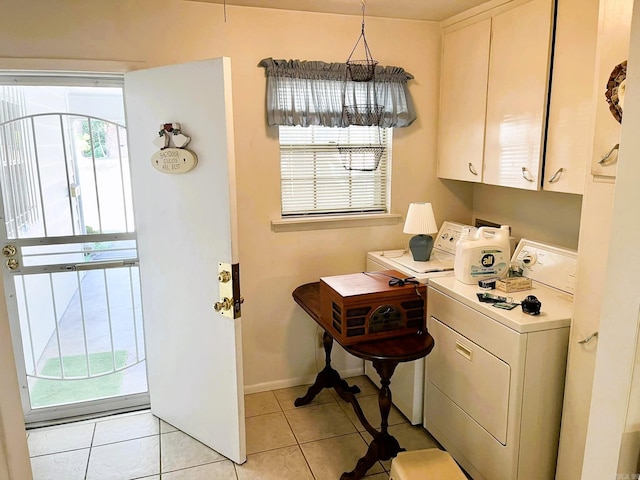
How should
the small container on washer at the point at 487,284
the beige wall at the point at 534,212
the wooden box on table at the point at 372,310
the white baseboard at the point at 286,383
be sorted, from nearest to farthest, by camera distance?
the wooden box on table at the point at 372,310
the small container on washer at the point at 487,284
the beige wall at the point at 534,212
the white baseboard at the point at 286,383

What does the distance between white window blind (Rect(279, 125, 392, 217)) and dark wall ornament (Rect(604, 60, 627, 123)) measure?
5.17 feet

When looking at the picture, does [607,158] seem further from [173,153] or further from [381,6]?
[173,153]

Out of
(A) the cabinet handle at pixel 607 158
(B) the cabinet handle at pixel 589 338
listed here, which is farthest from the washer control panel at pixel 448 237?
(A) the cabinet handle at pixel 607 158

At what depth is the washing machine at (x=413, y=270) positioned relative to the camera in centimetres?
268

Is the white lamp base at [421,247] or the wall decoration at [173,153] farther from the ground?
the wall decoration at [173,153]

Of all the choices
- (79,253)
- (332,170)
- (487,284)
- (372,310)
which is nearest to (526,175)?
(487,284)

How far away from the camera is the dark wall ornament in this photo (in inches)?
63.1

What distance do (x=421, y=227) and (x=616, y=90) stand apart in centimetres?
134

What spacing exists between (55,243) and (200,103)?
1236 mm

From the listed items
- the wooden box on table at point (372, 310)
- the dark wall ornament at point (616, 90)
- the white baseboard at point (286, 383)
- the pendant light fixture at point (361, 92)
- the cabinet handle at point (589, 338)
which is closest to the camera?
the dark wall ornament at point (616, 90)

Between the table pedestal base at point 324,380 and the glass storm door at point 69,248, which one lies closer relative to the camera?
the glass storm door at point 69,248

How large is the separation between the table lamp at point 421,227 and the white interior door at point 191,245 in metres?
1.12

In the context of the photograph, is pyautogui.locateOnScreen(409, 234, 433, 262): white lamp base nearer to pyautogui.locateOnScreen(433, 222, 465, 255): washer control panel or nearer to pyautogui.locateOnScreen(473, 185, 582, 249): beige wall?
pyautogui.locateOnScreen(433, 222, 465, 255): washer control panel

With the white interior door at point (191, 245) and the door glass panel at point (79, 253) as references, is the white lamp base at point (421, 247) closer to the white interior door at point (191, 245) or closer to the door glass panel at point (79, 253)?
the white interior door at point (191, 245)
